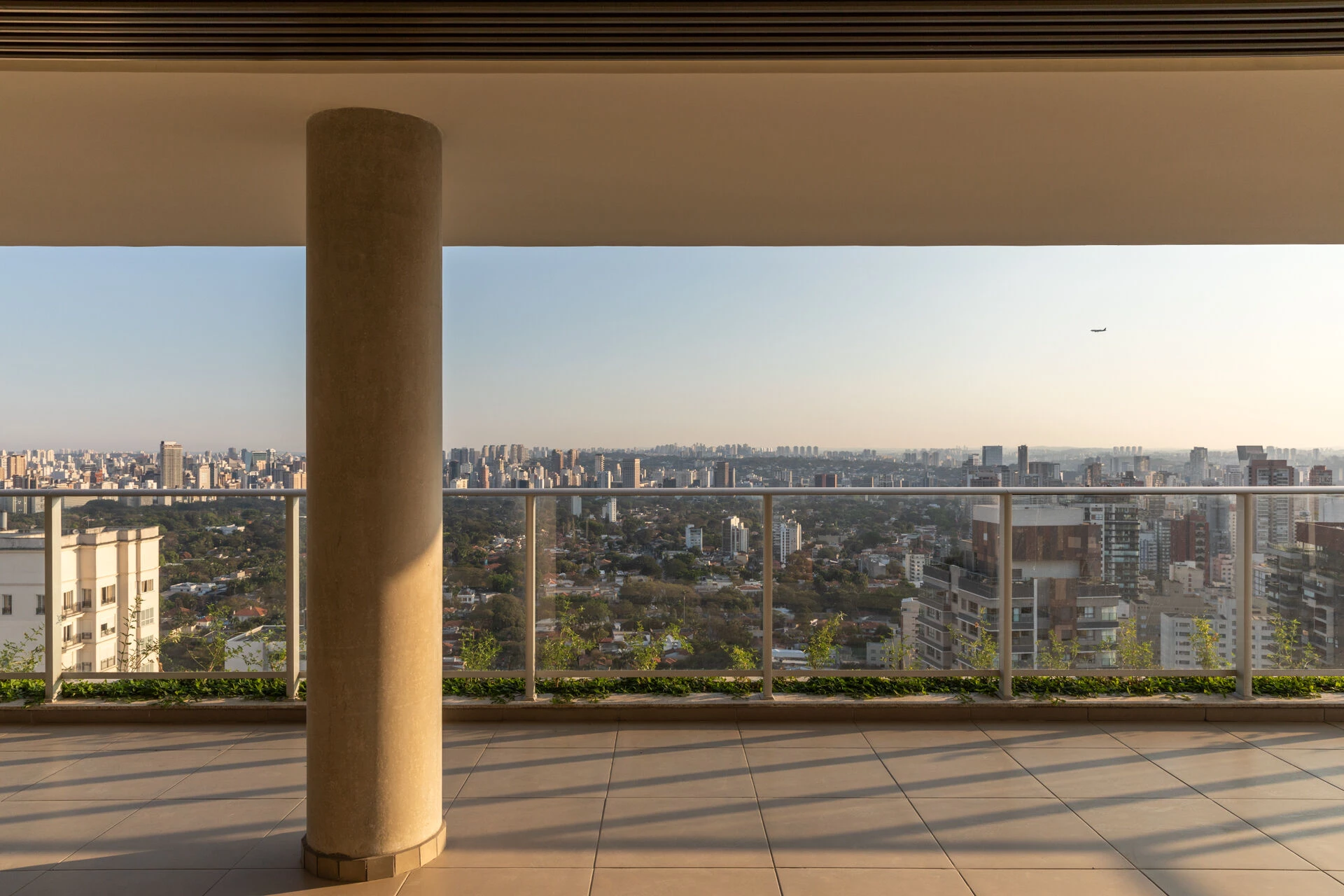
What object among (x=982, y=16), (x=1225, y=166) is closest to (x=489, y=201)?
(x=982, y=16)

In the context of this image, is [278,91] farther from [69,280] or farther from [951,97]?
[69,280]

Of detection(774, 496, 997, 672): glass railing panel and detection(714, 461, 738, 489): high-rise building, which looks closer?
detection(774, 496, 997, 672): glass railing panel

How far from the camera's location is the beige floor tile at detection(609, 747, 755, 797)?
3322 millimetres

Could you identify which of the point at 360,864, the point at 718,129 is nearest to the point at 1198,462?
the point at 718,129

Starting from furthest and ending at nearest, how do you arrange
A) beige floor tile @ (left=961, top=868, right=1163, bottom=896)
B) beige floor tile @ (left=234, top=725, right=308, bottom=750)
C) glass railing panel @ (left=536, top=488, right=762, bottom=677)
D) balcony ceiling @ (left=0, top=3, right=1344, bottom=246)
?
glass railing panel @ (left=536, top=488, right=762, bottom=677) → beige floor tile @ (left=234, top=725, right=308, bottom=750) → beige floor tile @ (left=961, top=868, right=1163, bottom=896) → balcony ceiling @ (left=0, top=3, right=1344, bottom=246)

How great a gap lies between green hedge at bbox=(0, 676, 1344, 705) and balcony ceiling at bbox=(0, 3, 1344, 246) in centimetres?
262

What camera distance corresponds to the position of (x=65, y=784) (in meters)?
3.41

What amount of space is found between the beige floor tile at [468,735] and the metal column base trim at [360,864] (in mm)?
1230

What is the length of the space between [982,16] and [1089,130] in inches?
44.0

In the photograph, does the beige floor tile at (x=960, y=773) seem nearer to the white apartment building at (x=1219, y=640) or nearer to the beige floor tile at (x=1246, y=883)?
the beige floor tile at (x=1246, y=883)

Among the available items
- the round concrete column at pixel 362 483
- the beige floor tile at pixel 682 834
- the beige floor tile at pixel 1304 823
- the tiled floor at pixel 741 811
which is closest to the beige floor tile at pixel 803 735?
the tiled floor at pixel 741 811

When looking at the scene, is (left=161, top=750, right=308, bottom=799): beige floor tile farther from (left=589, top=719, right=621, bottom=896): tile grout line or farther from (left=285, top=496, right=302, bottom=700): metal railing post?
(left=589, top=719, right=621, bottom=896): tile grout line

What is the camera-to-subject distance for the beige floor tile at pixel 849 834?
8.97 ft

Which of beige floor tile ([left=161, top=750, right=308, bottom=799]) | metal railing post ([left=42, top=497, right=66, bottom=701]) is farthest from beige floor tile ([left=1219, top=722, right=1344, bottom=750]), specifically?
metal railing post ([left=42, top=497, right=66, bottom=701])
